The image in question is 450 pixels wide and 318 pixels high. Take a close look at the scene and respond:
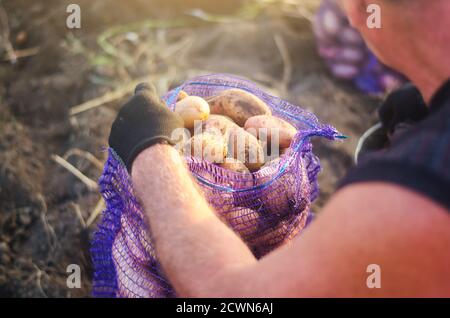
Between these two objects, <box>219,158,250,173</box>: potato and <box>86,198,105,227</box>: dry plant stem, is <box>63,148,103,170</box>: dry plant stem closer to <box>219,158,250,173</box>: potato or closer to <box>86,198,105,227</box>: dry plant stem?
<box>86,198,105,227</box>: dry plant stem

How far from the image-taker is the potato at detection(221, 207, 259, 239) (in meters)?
1.25

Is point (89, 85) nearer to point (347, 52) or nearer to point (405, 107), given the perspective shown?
point (347, 52)

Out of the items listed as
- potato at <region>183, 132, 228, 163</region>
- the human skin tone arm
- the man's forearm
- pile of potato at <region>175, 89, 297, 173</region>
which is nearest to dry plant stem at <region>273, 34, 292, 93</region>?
pile of potato at <region>175, 89, 297, 173</region>

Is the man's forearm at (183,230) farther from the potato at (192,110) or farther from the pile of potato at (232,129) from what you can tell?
the potato at (192,110)

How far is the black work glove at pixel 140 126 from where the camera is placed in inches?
43.3

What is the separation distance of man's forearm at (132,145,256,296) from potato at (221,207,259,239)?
0.70 feet

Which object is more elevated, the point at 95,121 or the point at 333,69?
the point at 333,69

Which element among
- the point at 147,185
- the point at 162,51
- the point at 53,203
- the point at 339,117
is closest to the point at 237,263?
the point at 147,185

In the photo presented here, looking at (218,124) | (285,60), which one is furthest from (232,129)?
(285,60)

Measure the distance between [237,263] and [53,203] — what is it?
55.4 inches

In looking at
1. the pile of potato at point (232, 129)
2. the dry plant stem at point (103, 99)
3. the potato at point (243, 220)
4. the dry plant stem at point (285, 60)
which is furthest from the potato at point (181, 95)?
the dry plant stem at point (285, 60)

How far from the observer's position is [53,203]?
2.07 m

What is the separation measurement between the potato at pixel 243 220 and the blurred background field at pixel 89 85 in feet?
2.70
